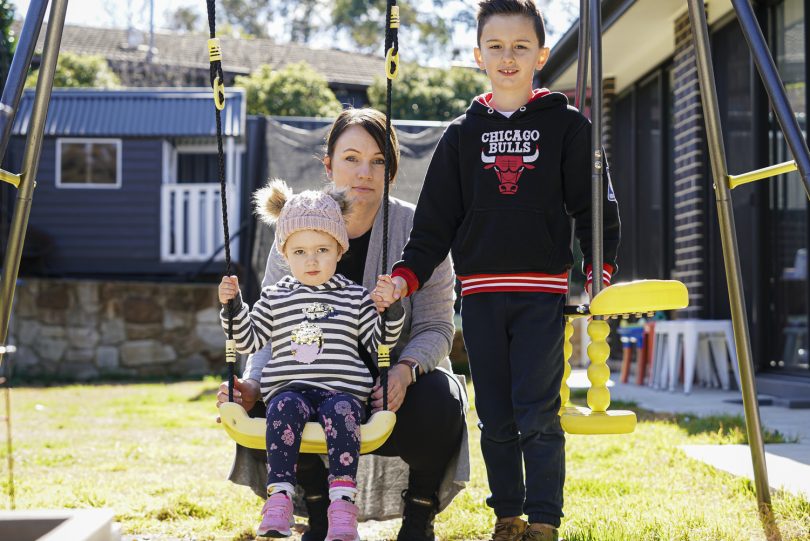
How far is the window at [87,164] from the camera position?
14.0 metres

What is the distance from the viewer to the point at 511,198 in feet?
8.09

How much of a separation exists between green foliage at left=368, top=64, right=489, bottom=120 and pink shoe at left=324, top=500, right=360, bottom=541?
17.6 meters

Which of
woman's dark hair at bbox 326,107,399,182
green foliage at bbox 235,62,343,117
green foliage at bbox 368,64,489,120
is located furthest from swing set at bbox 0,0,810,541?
green foliage at bbox 368,64,489,120

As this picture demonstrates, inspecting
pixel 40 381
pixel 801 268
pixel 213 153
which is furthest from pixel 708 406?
pixel 213 153

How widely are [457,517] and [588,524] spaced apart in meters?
0.45

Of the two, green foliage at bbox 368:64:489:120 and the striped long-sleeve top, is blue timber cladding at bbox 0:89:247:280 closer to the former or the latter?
green foliage at bbox 368:64:489:120

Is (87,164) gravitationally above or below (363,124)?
above

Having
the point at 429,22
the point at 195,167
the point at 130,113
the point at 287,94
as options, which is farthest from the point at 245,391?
the point at 429,22

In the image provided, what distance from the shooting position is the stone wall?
12039 millimetres

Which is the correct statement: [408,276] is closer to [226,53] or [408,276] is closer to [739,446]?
[739,446]

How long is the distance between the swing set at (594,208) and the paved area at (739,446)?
1.21 ft

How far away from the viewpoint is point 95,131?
13438 millimetres

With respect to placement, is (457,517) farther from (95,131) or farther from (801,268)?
(95,131)

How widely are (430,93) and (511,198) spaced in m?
17.7
